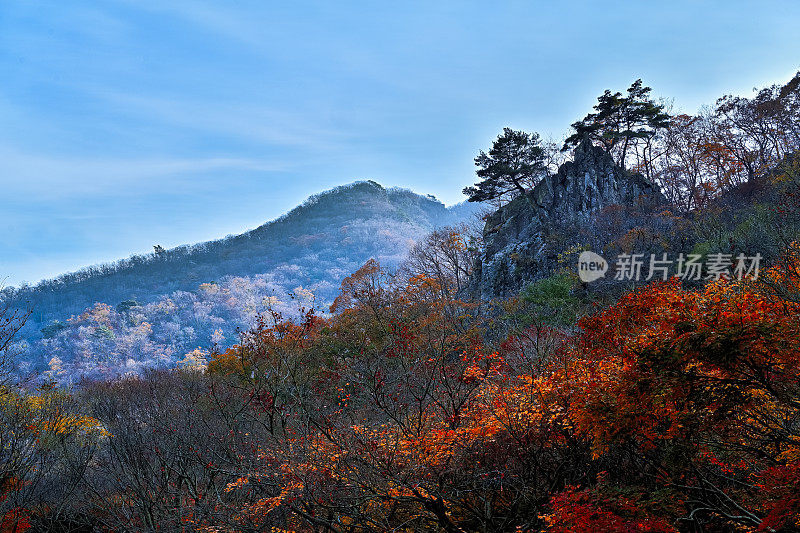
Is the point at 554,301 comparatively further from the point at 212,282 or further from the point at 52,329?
the point at 212,282

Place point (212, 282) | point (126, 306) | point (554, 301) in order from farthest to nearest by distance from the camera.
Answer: point (212, 282) → point (126, 306) → point (554, 301)

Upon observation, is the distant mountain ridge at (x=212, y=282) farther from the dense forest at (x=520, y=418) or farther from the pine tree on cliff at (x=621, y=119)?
the dense forest at (x=520, y=418)

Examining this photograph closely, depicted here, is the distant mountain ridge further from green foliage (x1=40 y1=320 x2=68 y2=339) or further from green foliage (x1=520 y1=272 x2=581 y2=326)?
green foliage (x1=520 y1=272 x2=581 y2=326)

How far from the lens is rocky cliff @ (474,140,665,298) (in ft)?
91.5

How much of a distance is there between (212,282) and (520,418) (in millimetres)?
95530

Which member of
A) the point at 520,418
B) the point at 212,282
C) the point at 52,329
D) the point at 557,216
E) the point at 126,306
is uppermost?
the point at 557,216

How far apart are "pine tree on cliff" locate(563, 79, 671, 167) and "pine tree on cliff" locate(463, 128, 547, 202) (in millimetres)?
3166

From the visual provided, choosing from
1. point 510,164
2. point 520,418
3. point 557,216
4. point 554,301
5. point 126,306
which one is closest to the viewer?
point 520,418

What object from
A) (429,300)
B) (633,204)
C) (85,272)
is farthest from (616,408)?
(85,272)

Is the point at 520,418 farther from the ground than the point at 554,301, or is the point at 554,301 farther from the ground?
the point at 554,301

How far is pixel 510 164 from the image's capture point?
35.0 m

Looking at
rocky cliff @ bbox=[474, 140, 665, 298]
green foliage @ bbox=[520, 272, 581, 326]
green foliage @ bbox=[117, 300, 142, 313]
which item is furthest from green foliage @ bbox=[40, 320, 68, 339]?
green foliage @ bbox=[520, 272, 581, 326]

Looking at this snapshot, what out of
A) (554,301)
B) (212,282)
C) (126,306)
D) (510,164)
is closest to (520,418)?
(554,301)

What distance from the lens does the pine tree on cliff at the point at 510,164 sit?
113 ft
